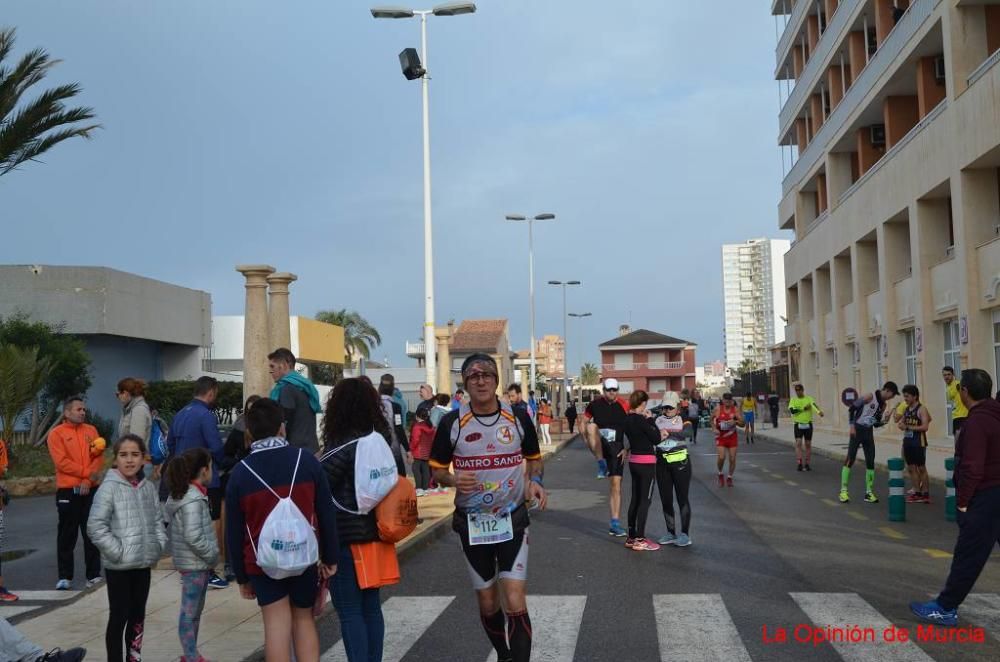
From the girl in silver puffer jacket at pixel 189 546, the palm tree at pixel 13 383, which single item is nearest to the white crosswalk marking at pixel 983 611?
the girl in silver puffer jacket at pixel 189 546

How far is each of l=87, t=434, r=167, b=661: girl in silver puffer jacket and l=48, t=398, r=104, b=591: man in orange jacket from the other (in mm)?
3438

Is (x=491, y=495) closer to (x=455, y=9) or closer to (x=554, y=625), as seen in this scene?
(x=554, y=625)

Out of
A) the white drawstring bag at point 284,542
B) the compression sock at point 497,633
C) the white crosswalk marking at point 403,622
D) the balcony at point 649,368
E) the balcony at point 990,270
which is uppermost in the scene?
the balcony at point 649,368

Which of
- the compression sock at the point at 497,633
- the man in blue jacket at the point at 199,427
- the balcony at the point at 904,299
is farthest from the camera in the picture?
the balcony at the point at 904,299

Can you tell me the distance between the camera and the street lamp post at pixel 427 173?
18.9 meters

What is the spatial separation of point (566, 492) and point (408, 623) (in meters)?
11.3

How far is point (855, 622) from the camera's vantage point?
7.36m

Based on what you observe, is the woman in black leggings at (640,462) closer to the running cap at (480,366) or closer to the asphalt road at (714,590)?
the asphalt road at (714,590)

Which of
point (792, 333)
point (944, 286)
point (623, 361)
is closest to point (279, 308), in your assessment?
point (944, 286)

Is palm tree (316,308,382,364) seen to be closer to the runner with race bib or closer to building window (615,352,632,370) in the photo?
building window (615,352,632,370)

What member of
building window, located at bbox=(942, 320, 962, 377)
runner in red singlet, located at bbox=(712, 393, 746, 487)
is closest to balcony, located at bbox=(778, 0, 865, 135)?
building window, located at bbox=(942, 320, 962, 377)

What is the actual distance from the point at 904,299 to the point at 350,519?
30.2 meters

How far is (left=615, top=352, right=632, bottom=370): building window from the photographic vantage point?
108 meters

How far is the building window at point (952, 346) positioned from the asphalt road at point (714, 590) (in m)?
14.4
